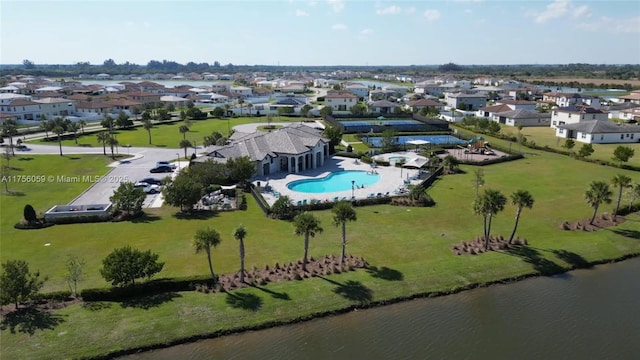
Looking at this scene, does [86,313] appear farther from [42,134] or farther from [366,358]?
[42,134]

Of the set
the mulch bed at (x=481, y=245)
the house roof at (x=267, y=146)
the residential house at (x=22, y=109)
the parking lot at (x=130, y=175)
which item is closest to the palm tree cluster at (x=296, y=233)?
the mulch bed at (x=481, y=245)

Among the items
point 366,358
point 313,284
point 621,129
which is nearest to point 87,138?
point 313,284

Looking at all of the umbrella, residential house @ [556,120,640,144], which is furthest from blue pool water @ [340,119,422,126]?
the umbrella

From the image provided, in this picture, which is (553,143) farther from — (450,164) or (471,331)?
(471,331)

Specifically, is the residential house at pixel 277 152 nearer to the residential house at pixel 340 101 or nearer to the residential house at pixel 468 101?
the residential house at pixel 340 101

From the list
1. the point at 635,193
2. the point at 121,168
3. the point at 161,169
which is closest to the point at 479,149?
the point at 635,193

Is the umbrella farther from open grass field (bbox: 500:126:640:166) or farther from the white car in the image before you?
the white car
